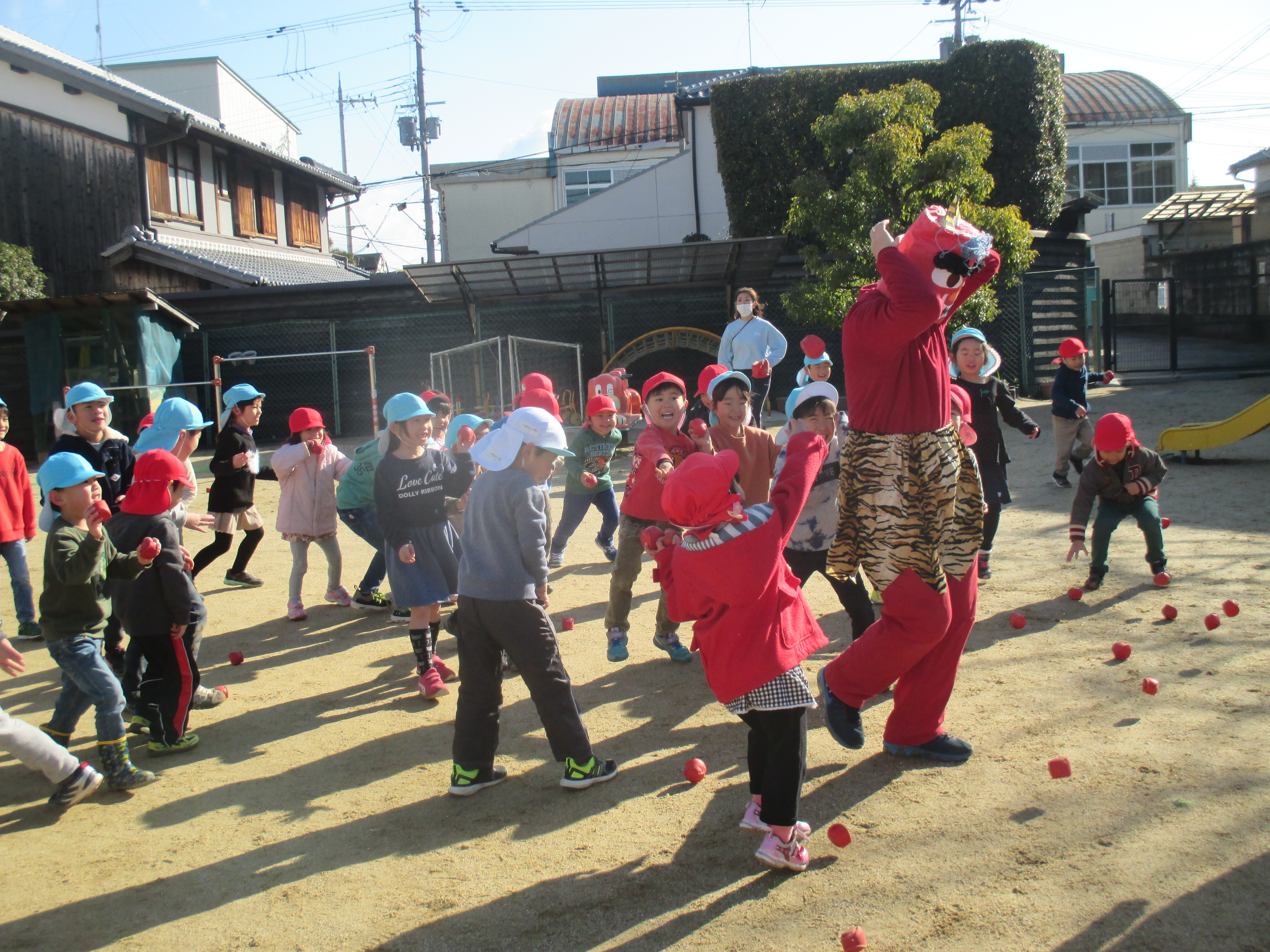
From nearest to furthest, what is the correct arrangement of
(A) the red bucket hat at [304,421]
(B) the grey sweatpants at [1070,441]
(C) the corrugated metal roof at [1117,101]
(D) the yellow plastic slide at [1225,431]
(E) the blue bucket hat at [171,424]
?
(E) the blue bucket hat at [171,424], (A) the red bucket hat at [304,421], (B) the grey sweatpants at [1070,441], (D) the yellow plastic slide at [1225,431], (C) the corrugated metal roof at [1117,101]

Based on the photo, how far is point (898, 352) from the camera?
3572 mm

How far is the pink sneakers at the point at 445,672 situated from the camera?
5.45 m

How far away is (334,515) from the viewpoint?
7.02m

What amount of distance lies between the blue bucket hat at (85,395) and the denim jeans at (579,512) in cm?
341

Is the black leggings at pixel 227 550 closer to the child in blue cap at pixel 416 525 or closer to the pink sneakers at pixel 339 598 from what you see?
the pink sneakers at pixel 339 598

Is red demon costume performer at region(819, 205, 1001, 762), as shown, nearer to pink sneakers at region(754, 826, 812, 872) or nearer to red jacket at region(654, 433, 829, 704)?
red jacket at region(654, 433, 829, 704)

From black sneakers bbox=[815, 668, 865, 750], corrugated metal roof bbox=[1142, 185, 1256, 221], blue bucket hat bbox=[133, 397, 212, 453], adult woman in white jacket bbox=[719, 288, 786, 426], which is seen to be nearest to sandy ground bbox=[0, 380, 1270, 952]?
black sneakers bbox=[815, 668, 865, 750]

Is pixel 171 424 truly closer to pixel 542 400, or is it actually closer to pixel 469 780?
pixel 542 400

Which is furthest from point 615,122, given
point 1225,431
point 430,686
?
point 430,686

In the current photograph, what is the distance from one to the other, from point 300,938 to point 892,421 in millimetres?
2798

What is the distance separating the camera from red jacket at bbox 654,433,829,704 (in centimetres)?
319

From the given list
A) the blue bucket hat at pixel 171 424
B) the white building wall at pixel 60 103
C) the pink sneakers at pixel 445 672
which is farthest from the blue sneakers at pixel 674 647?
the white building wall at pixel 60 103

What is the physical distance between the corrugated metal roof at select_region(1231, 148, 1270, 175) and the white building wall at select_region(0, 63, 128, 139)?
30075 mm

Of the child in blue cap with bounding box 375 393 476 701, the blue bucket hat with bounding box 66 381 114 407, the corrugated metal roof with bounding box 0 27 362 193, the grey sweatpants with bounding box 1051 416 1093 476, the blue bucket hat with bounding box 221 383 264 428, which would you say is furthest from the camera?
the corrugated metal roof with bounding box 0 27 362 193
